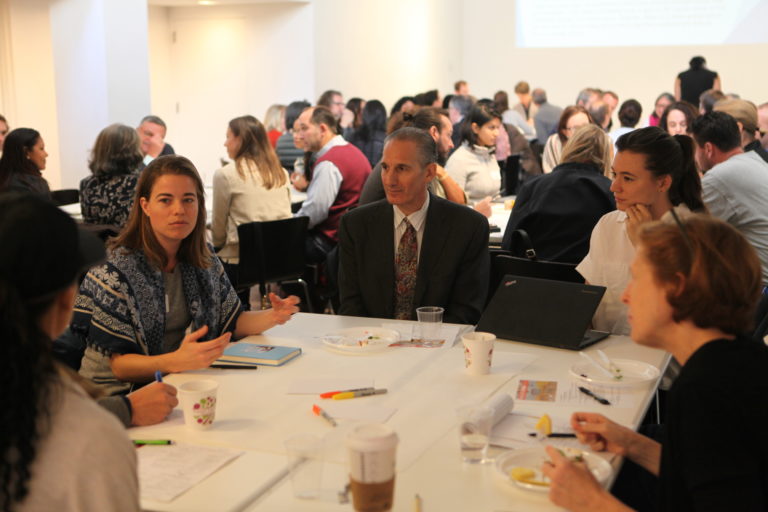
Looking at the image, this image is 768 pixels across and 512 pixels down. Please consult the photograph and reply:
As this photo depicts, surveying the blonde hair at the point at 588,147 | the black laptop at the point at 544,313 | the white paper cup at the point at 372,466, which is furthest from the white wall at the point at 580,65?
the white paper cup at the point at 372,466

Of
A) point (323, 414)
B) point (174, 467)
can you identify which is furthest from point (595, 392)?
point (174, 467)

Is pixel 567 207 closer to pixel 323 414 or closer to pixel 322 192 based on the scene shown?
pixel 322 192

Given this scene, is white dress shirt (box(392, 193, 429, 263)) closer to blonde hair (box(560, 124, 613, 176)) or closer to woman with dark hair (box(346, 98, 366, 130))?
blonde hair (box(560, 124, 613, 176))

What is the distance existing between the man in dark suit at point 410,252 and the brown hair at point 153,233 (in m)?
0.74

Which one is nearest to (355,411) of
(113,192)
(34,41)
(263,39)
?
(113,192)

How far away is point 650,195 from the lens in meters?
3.15

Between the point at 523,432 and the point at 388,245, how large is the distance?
1.48 m

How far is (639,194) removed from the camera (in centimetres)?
316

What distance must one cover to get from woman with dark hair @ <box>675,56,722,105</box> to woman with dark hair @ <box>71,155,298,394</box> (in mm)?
9520

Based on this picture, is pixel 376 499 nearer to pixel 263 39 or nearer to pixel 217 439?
pixel 217 439

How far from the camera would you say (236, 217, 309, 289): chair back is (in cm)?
472

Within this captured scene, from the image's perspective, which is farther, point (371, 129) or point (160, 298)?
point (371, 129)

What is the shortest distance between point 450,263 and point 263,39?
26.4 ft

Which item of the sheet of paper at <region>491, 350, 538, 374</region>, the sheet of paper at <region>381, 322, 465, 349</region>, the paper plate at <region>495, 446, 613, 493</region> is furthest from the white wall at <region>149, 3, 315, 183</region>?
the paper plate at <region>495, 446, 613, 493</region>
